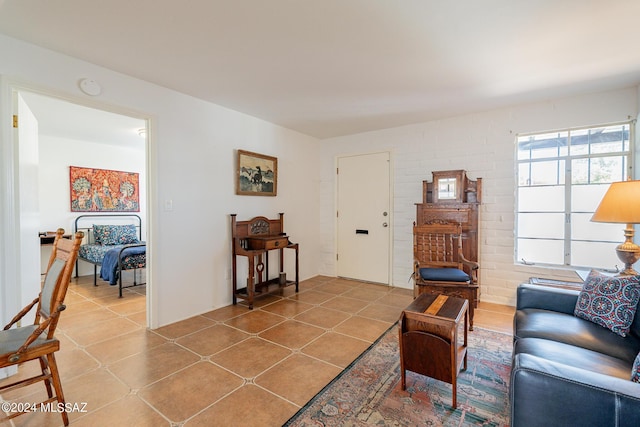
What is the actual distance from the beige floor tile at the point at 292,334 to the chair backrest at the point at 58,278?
1.58 metres

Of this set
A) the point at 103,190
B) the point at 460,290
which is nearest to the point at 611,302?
the point at 460,290

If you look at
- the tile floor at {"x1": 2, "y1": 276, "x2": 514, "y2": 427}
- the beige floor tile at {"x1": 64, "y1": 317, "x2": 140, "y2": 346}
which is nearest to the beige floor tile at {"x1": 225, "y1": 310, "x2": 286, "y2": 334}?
the tile floor at {"x1": 2, "y1": 276, "x2": 514, "y2": 427}

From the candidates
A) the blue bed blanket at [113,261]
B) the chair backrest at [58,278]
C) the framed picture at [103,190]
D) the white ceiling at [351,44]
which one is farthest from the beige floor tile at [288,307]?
the framed picture at [103,190]

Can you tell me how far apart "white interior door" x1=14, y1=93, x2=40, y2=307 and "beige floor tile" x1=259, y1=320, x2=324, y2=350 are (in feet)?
6.43

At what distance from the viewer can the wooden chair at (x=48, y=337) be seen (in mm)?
1518

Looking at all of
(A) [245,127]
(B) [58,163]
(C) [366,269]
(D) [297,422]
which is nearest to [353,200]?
(C) [366,269]

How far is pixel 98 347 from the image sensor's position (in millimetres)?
2557

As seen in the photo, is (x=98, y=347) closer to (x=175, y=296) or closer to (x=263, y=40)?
(x=175, y=296)

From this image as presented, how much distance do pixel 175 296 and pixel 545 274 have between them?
13.6 ft

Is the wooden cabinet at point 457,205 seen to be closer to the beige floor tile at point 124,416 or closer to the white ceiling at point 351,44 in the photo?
the white ceiling at point 351,44

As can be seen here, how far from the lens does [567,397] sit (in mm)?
1050

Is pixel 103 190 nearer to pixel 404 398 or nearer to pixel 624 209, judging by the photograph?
pixel 404 398

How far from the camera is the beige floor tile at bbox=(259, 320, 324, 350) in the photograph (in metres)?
2.63

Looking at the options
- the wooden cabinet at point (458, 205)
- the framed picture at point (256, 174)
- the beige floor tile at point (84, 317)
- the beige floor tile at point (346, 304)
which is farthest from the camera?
the framed picture at point (256, 174)
